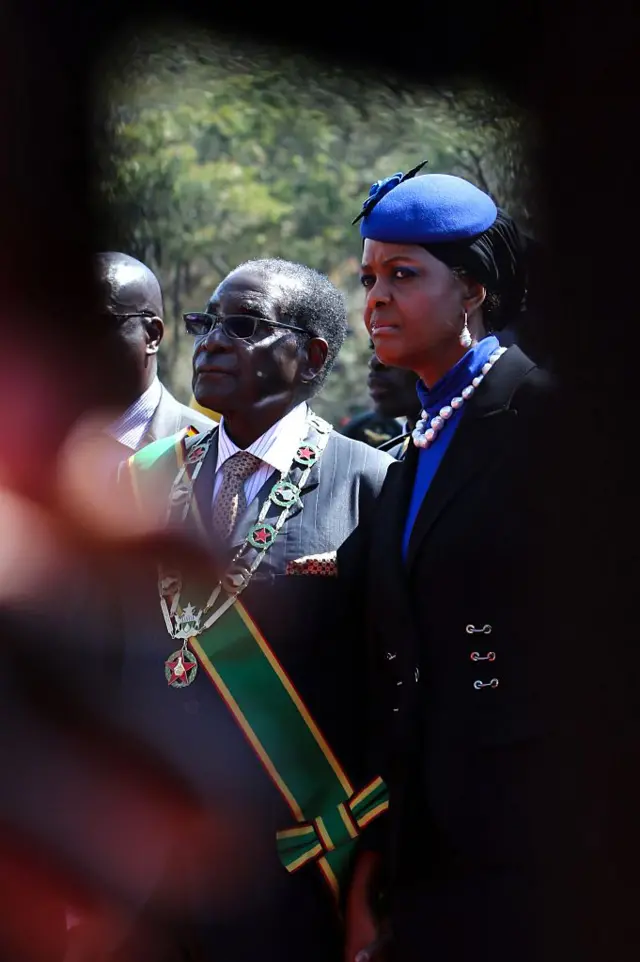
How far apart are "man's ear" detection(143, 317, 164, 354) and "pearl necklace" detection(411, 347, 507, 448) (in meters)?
1.74

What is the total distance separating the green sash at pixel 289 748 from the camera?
246 centimetres

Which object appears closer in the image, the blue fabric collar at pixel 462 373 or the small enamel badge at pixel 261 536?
the blue fabric collar at pixel 462 373

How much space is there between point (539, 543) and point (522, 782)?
36.1 inches

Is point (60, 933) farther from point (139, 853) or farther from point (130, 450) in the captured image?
point (130, 450)

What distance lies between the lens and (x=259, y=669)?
8.39ft

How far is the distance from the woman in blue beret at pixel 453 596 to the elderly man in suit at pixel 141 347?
54.5 inches

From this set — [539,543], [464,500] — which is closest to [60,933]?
[464,500]

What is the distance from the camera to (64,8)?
1.39 m

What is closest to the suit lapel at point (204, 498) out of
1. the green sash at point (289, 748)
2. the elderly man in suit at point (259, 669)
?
the elderly man in suit at point (259, 669)

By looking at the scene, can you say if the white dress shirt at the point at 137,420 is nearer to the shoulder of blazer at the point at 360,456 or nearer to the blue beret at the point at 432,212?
the shoulder of blazer at the point at 360,456

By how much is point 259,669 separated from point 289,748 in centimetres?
16

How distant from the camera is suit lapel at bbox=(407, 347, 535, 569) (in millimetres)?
2129

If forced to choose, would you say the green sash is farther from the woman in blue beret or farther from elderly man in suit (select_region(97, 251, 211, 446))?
elderly man in suit (select_region(97, 251, 211, 446))

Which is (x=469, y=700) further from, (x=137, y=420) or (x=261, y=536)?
(x=137, y=420)
